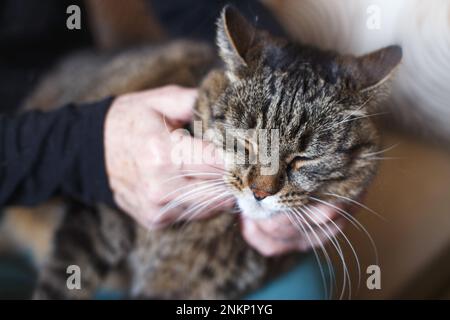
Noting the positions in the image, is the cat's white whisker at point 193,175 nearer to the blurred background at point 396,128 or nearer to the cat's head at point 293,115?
the cat's head at point 293,115

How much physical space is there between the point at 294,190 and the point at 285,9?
37 cm

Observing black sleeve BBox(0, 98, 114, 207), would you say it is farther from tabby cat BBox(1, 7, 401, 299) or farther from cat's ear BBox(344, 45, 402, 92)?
cat's ear BBox(344, 45, 402, 92)

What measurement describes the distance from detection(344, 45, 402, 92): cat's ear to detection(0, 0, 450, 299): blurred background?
0.02 m

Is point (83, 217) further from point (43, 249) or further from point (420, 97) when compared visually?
point (420, 97)

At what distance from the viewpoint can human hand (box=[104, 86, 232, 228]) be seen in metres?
0.75

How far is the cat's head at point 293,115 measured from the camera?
641 millimetres

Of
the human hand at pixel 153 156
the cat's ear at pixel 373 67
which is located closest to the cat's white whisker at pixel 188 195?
the human hand at pixel 153 156

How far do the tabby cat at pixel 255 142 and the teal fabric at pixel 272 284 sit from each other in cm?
2

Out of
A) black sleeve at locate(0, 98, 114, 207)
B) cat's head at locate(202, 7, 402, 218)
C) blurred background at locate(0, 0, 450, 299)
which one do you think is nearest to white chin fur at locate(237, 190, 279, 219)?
cat's head at locate(202, 7, 402, 218)

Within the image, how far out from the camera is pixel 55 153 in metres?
0.84
